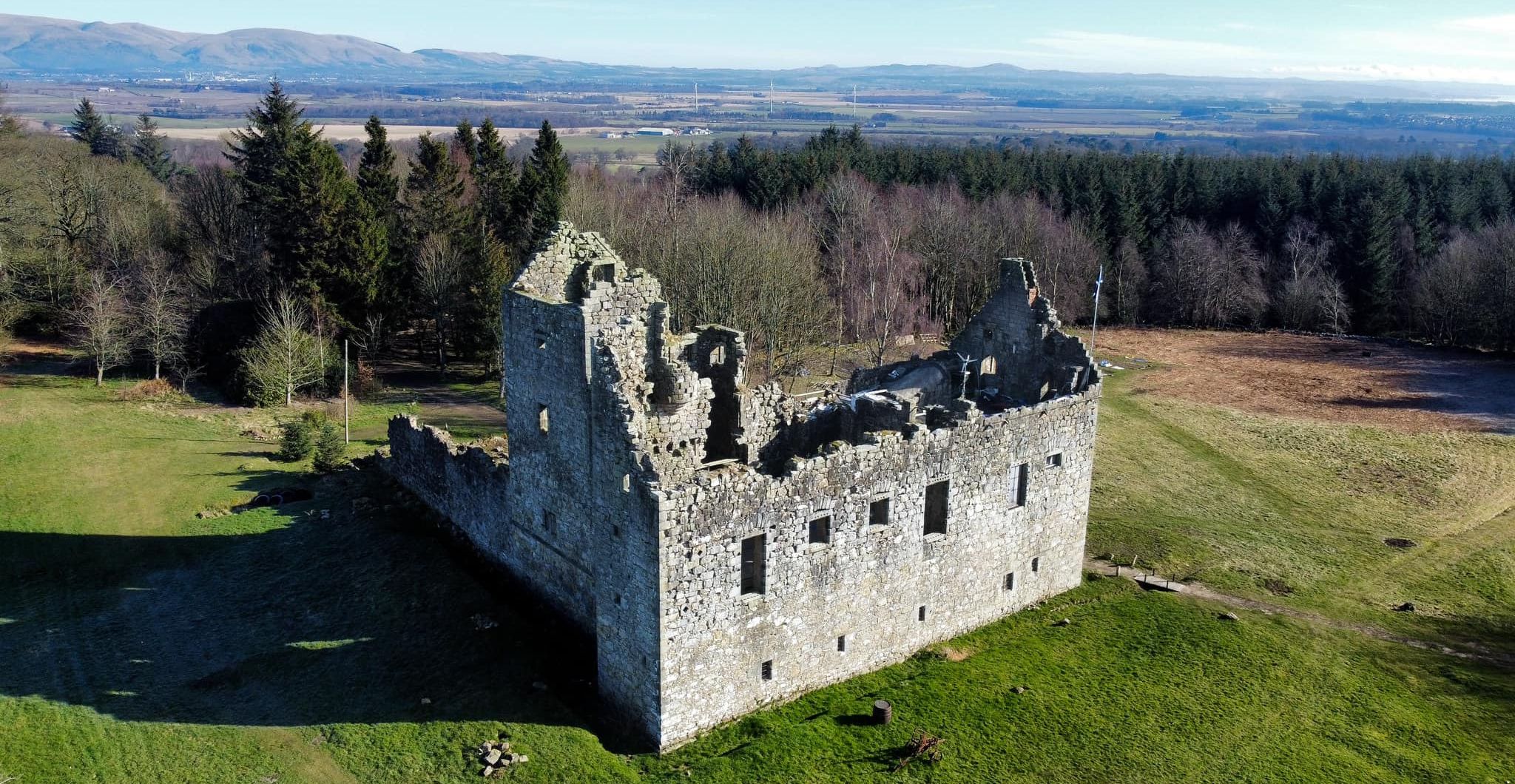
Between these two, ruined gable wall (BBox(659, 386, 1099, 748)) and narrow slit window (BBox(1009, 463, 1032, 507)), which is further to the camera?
narrow slit window (BBox(1009, 463, 1032, 507))

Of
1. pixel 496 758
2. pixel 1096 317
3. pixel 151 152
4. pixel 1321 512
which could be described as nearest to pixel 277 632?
pixel 496 758

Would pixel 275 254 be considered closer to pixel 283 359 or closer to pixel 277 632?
pixel 283 359

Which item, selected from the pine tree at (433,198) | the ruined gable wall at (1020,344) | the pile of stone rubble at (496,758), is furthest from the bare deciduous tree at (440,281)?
the pile of stone rubble at (496,758)

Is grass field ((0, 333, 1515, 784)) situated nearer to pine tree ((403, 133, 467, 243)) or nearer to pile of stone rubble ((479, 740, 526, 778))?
pile of stone rubble ((479, 740, 526, 778))

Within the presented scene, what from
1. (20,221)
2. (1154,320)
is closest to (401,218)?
(20,221)

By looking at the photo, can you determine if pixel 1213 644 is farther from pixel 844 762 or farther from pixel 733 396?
pixel 733 396

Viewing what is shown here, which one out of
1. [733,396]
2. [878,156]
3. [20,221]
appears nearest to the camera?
[733,396]

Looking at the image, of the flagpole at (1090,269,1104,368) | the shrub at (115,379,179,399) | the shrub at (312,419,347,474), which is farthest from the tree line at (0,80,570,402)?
the flagpole at (1090,269,1104,368)
